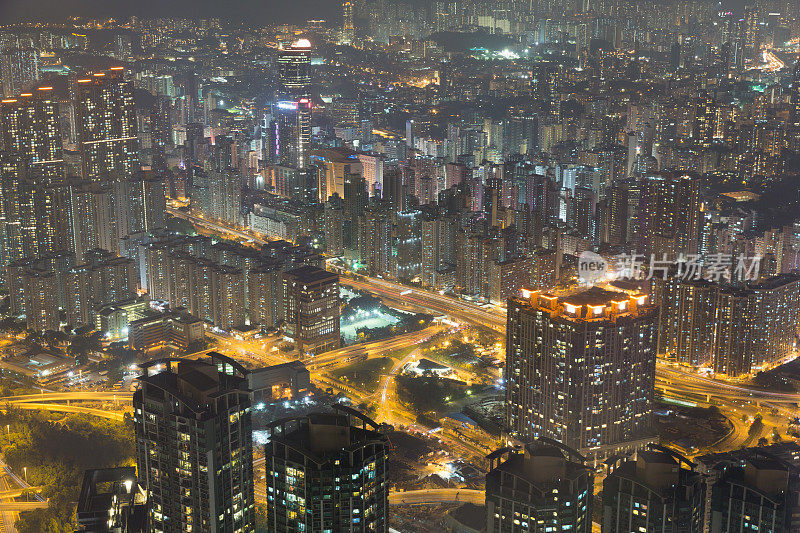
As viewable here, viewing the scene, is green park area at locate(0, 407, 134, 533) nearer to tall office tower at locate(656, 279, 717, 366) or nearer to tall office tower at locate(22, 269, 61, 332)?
tall office tower at locate(22, 269, 61, 332)

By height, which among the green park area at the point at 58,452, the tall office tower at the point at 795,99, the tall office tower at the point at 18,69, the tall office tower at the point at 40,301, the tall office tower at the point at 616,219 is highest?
the tall office tower at the point at 18,69

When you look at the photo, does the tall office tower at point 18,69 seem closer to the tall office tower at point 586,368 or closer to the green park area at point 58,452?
the green park area at point 58,452

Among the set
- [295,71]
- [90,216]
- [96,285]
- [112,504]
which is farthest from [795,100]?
[112,504]

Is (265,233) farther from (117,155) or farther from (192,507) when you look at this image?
(192,507)

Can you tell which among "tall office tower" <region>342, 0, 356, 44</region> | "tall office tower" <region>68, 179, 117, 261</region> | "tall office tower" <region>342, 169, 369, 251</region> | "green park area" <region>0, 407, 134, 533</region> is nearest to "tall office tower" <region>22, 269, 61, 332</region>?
"tall office tower" <region>68, 179, 117, 261</region>

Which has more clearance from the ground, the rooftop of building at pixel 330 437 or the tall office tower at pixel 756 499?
the rooftop of building at pixel 330 437

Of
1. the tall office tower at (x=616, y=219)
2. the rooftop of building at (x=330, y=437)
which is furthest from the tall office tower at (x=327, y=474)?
the tall office tower at (x=616, y=219)

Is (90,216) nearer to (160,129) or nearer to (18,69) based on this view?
(18,69)
